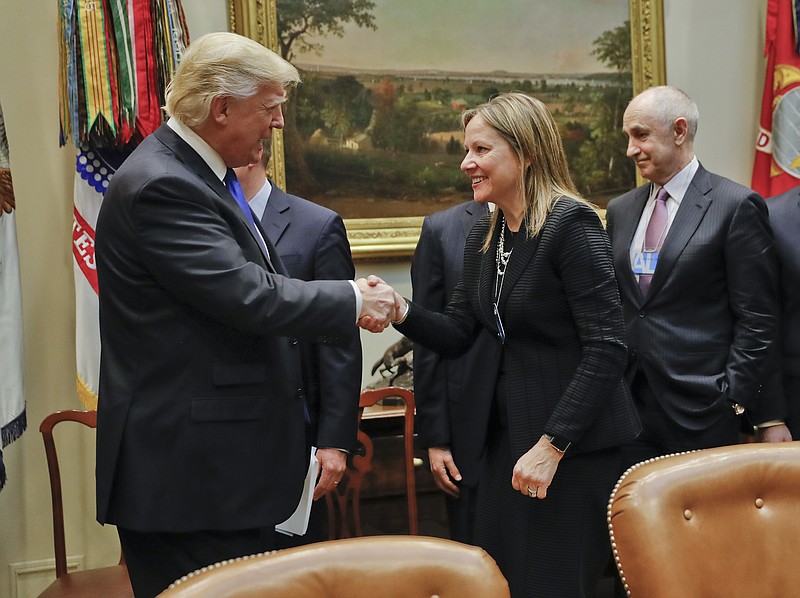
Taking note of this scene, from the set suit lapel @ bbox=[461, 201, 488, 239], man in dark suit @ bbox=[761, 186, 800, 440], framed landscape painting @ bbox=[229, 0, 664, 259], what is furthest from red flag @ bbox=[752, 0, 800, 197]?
suit lapel @ bbox=[461, 201, 488, 239]

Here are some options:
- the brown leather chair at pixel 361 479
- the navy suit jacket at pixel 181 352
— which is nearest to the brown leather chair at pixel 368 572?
the navy suit jacket at pixel 181 352

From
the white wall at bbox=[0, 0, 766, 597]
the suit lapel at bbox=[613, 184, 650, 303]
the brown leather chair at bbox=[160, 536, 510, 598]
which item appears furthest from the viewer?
the white wall at bbox=[0, 0, 766, 597]

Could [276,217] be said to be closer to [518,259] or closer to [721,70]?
[518,259]

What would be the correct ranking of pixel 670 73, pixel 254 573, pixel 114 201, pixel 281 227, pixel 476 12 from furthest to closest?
1. pixel 670 73
2. pixel 476 12
3. pixel 281 227
4. pixel 114 201
5. pixel 254 573

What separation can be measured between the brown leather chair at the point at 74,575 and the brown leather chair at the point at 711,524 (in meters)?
1.85

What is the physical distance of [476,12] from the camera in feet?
13.7

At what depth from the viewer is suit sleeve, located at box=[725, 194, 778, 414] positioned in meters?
2.95

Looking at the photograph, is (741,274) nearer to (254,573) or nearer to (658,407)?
(658,407)

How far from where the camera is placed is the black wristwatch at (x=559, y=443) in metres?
2.19

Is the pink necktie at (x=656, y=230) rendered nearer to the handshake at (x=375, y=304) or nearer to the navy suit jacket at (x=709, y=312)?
the navy suit jacket at (x=709, y=312)

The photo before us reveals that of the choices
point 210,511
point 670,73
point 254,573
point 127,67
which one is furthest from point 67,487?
point 670,73

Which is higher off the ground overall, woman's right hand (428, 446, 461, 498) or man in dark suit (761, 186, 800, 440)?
man in dark suit (761, 186, 800, 440)

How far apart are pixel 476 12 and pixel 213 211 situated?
2604 millimetres

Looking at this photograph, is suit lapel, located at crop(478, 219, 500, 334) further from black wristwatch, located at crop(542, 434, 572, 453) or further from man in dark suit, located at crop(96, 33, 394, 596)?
man in dark suit, located at crop(96, 33, 394, 596)
